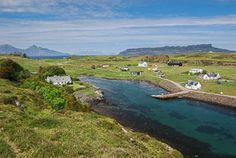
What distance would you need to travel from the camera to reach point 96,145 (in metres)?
32.8

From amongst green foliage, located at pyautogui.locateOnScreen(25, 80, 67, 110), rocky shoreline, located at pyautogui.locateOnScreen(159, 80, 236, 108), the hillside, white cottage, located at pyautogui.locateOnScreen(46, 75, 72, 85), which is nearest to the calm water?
rocky shoreline, located at pyautogui.locateOnScreen(159, 80, 236, 108)

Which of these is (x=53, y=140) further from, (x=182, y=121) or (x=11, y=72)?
(x=11, y=72)

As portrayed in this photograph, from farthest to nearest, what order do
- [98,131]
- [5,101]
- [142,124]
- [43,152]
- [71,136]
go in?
1. [142,124]
2. [5,101]
3. [98,131]
4. [71,136]
5. [43,152]

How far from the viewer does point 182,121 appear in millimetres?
81875

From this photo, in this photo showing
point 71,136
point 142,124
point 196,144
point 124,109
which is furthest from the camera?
point 124,109

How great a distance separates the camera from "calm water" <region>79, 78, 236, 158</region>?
61.5m

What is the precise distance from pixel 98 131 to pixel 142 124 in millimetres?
38255

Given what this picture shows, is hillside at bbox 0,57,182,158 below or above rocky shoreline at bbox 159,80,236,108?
above

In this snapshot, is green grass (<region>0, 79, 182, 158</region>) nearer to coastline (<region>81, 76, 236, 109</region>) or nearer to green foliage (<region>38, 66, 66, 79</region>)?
coastline (<region>81, 76, 236, 109</region>)

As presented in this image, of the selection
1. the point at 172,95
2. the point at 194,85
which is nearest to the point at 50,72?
the point at 172,95

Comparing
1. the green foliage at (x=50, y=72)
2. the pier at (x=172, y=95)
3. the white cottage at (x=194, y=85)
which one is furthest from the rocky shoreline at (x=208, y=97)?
the green foliage at (x=50, y=72)

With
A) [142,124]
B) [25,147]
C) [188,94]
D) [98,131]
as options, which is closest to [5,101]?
[98,131]

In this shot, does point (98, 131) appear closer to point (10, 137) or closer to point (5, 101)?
point (10, 137)

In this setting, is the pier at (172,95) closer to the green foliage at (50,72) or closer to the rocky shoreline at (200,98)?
the rocky shoreline at (200,98)
